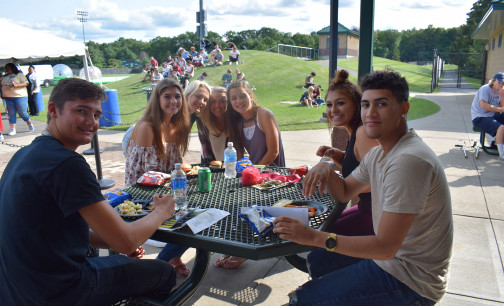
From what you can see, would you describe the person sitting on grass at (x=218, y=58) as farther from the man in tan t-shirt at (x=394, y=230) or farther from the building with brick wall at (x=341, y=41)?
the building with brick wall at (x=341, y=41)

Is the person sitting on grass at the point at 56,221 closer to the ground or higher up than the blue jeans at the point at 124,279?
higher up

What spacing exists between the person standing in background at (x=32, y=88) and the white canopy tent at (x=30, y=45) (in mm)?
6829

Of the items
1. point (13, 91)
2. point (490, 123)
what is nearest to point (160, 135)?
point (490, 123)

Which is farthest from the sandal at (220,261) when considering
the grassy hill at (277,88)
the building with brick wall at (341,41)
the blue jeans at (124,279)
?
the building with brick wall at (341,41)

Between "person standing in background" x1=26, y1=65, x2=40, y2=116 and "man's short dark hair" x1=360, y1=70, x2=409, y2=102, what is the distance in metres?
15.7

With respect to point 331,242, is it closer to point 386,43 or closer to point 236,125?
point 236,125

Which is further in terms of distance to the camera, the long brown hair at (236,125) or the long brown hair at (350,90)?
the long brown hair at (236,125)

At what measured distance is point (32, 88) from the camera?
585 inches

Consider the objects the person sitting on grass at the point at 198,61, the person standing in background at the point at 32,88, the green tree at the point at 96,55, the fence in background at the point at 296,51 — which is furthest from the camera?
the green tree at the point at 96,55

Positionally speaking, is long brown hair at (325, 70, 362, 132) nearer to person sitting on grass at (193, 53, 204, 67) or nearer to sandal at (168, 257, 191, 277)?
sandal at (168, 257, 191, 277)

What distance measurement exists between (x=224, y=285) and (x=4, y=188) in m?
1.99

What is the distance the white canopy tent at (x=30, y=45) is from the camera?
297 inches

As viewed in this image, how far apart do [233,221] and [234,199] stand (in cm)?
41

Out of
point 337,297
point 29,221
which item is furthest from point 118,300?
point 337,297
